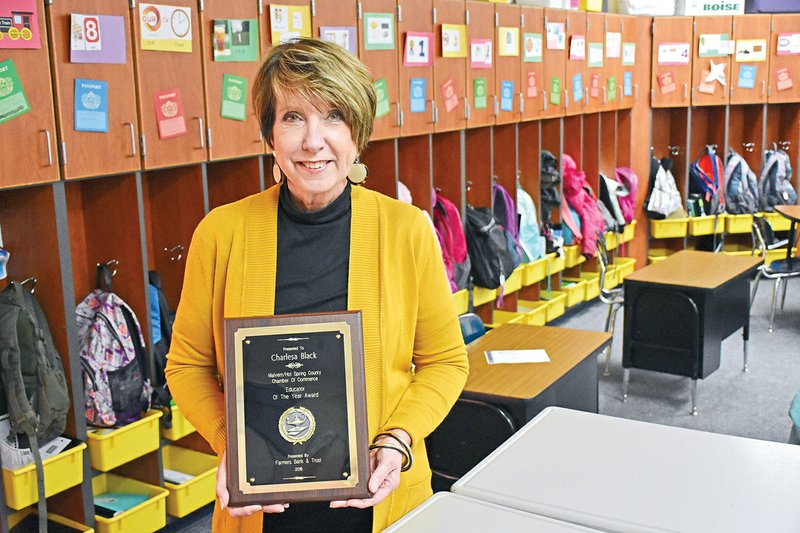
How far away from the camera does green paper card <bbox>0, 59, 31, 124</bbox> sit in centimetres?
267

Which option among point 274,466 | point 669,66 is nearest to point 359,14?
point 274,466

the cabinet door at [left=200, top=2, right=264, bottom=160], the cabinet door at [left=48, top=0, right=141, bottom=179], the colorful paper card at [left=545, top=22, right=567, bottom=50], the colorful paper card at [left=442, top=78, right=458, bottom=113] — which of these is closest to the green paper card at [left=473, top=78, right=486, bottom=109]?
the colorful paper card at [left=442, top=78, right=458, bottom=113]

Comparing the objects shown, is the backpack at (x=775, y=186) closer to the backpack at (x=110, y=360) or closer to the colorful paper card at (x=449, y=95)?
the colorful paper card at (x=449, y=95)

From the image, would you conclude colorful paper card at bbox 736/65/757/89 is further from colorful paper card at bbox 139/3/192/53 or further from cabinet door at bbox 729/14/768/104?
colorful paper card at bbox 139/3/192/53

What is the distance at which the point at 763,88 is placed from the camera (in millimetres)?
7715

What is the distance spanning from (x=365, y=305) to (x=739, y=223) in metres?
6.81

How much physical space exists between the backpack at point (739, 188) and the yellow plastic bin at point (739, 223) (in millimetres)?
115

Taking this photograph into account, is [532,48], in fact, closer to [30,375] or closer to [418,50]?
[418,50]

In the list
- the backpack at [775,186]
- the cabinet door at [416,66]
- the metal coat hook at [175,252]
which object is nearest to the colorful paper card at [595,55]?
the backpack at [775,186]

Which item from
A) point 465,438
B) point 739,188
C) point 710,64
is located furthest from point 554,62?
point 465,438

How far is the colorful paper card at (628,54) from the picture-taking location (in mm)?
7160

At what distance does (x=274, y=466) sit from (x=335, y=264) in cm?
36

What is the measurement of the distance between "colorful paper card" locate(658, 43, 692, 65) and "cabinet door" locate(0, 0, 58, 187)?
5.84m

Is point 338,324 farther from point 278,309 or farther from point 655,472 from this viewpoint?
point 655,472
